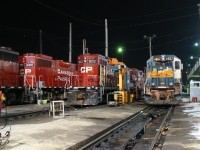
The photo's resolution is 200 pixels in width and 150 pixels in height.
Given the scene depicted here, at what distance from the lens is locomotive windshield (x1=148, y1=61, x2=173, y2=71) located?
79.4 ft

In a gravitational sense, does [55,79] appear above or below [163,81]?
above

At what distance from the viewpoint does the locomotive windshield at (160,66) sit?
2419 centimetres

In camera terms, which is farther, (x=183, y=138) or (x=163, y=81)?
(x=163, y=81)

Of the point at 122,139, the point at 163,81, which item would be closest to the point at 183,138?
the point at 122,139

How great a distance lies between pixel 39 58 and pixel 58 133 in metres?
19.3

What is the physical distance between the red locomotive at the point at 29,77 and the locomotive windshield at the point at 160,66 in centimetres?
682

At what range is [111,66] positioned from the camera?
28297 mm

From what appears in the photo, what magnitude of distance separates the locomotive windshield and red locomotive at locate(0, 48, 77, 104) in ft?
22.4

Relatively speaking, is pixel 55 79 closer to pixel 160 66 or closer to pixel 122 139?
pixel 160 66

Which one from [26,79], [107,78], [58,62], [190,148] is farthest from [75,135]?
[58,62]

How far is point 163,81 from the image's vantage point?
78.6 feet

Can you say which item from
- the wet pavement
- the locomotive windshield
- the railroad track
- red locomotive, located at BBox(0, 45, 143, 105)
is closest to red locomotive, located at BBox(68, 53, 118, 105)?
red locomotive, located at BBox(0, 45, 143, 105)

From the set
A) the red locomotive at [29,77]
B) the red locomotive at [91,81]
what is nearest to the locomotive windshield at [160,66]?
the red locomotive at [91,81]

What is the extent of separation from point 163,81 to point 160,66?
1.25m
